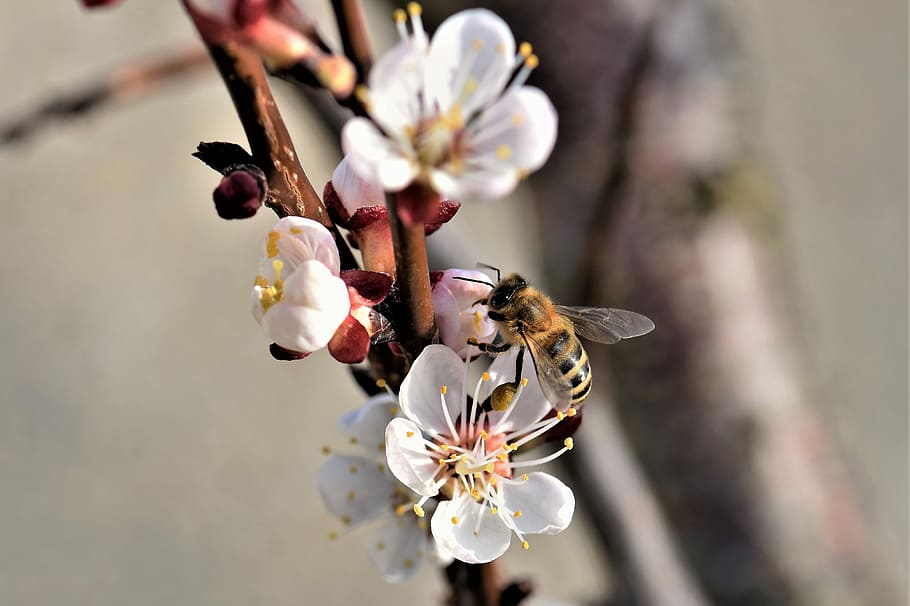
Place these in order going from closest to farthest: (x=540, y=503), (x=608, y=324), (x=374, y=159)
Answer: (x=374, y=159) < (x=540, y=503) < (x=608, y=324)

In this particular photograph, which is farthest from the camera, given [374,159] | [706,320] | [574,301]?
[706,320]

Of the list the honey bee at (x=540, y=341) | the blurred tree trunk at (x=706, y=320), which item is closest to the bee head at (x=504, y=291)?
the honey bee at (x=540, y=341)

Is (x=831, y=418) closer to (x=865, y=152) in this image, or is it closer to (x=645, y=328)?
(x=645, y=328)

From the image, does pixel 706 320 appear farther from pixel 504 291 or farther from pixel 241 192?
pixel 241 192

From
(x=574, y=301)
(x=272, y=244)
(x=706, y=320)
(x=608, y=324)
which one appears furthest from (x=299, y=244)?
(x=706, y=320)

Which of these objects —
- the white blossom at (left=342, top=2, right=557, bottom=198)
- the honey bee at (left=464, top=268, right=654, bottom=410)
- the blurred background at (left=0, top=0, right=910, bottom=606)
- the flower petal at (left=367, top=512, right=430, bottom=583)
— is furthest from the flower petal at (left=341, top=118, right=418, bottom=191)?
the blurred background at (left=0, top=0, right=910, bottom=606)

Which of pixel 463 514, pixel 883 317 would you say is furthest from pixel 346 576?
pixel 463 514
